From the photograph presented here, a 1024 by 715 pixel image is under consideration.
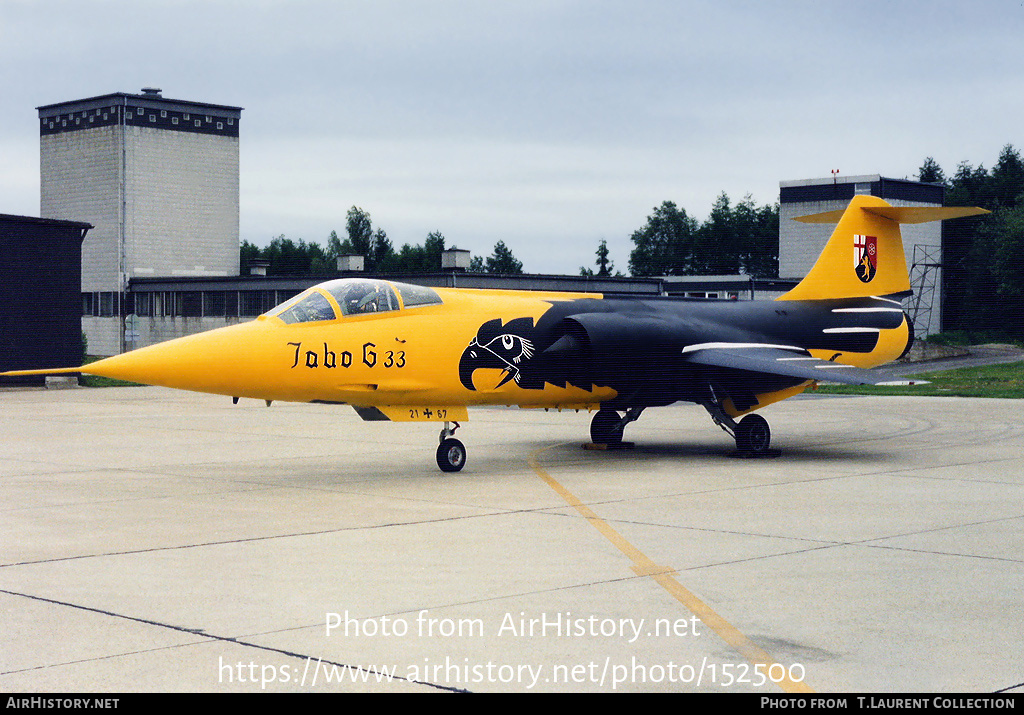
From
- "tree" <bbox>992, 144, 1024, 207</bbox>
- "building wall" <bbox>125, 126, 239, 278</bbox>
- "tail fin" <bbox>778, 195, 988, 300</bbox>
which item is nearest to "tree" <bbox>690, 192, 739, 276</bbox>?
"tree" <bbox>992, 144, 1024, 207</bbox>

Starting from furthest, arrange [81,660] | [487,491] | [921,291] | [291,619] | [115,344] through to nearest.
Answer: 1. [921,291]
2. [115,344]
3. [487,491]
4. [291,619]
5. [81,660]

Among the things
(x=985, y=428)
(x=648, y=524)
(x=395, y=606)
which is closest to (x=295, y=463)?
(x=648, y=524)

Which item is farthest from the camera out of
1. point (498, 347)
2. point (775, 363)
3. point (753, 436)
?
point (753, 436)

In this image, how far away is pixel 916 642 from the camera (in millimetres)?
6277

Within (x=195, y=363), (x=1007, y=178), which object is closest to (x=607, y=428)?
(x=195, y=363)

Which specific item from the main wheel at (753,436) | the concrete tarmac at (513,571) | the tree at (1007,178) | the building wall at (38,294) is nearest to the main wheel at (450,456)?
the concrete tarmac at (513,571)

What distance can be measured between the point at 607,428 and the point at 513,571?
32.6 ft

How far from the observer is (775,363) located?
1631cm

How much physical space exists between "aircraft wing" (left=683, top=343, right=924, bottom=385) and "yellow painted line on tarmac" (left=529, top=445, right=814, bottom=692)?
5.22m

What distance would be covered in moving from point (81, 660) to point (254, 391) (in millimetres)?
7414

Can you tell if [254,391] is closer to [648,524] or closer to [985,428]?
[648,524]

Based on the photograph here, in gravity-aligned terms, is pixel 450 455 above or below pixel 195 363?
below

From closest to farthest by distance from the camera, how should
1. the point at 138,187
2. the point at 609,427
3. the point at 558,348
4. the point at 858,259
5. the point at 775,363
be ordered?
1. the point at 558,348
2. the point at 775,363
3. the point at 609,427
4. the point at 858,259
5. the point at 138,187

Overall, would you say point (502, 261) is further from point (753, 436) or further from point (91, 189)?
point (753, 436)
